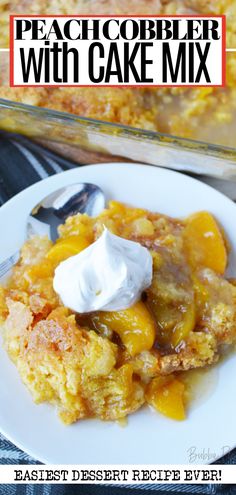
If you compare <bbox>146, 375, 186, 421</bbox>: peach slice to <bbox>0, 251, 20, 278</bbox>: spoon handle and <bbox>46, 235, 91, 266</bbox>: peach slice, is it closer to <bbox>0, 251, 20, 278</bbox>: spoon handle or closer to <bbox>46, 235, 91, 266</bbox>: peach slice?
<bbox>46, 235, 91, 266</bbox>: peach slice

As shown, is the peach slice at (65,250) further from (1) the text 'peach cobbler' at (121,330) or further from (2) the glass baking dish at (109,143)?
(2) the glass baking dish at (109,143)

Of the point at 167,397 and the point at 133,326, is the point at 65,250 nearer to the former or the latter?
the point at 133,326

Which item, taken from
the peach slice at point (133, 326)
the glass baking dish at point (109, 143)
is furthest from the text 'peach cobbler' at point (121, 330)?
the glass baking dish at point (109, 143)

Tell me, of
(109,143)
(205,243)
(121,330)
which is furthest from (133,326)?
(109,143)

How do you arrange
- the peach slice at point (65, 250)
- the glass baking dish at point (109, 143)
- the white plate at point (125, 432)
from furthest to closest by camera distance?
1. the glass baking dish at point (109, 143)
2. the peach slice at point (65, 250)
3. the white plate at point (125, 432)

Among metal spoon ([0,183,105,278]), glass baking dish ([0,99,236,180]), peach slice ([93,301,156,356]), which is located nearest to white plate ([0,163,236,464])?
peach slice ([93,301,156,356])

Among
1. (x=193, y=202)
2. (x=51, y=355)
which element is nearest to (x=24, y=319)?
(x=51, y=355)

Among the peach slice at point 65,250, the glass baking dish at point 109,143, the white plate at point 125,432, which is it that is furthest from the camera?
the glass baking dish at point 109,143

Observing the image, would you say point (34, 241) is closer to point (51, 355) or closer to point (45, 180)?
point (45, 180)
